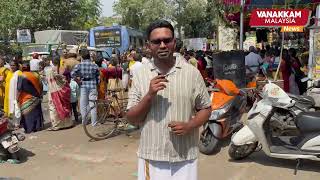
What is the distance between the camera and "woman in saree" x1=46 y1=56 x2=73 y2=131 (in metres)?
9.59

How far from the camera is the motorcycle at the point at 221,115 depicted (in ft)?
23.1

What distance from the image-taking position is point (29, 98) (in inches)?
367

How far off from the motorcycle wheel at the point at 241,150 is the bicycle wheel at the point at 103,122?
278 cm

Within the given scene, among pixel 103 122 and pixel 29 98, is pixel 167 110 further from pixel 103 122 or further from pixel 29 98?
pixel 29 98

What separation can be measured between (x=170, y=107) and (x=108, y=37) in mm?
27189

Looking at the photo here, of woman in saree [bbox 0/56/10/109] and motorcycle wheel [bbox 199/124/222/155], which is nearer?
motorcycle wheel [bbox 199/124/222/155]

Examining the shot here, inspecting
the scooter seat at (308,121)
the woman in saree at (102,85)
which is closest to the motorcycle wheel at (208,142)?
the scooter seat at (308,121)

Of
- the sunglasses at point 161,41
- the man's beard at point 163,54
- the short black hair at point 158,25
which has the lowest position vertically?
the man's beard at point 163,54

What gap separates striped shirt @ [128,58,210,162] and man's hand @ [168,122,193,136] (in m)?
0.06

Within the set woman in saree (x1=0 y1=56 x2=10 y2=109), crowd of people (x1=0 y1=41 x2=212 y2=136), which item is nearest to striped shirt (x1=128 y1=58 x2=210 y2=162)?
crowd of people (x1=0 y1=41 x2=212 y2=136)

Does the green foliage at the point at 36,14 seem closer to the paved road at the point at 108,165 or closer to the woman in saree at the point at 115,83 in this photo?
the woman in saree at the point at 115,83

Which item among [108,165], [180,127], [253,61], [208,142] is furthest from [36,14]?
[180,127]

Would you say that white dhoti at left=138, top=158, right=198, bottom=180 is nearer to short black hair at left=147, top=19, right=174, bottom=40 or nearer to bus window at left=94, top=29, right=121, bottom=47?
short black hair at left=147, top=19, right=174, bottom=40

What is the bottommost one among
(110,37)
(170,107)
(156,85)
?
(170,107)
